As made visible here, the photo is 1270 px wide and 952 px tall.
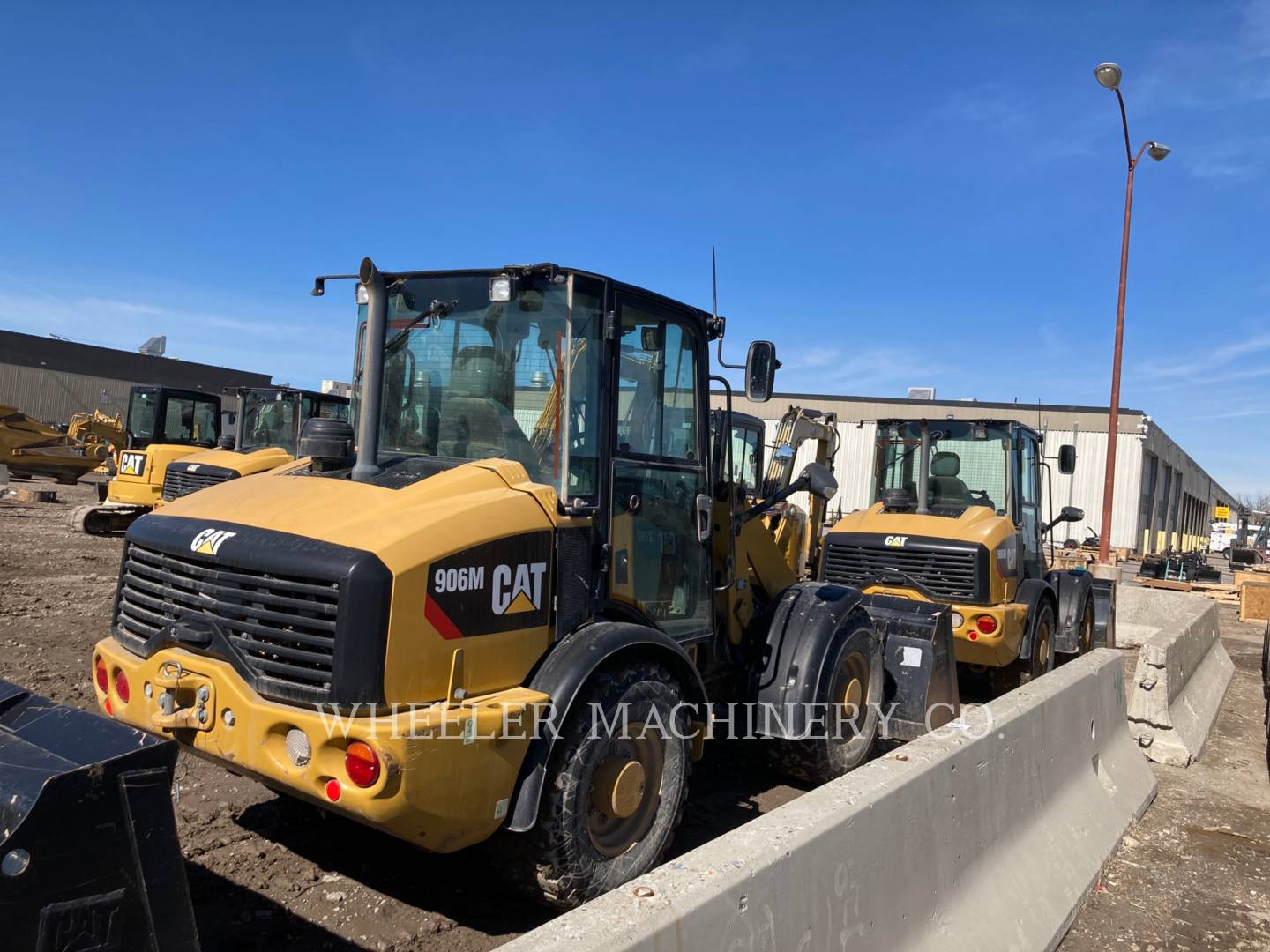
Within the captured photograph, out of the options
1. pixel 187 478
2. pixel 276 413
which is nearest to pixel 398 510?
pixel 187 478

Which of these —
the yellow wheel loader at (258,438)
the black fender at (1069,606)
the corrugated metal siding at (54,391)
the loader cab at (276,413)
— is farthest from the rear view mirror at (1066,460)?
the corrugated metal siding at (54,391)

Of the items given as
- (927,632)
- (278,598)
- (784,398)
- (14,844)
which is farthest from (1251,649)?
(784,398)

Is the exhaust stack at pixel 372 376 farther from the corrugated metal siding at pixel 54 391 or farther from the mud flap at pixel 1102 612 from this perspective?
the corrugated metal siding at pixel 54 391

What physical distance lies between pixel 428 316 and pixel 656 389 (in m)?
1.07

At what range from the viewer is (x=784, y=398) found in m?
33.4

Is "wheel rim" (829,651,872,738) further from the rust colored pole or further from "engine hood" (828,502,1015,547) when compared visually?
the rust colored pole

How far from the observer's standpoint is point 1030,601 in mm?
7773

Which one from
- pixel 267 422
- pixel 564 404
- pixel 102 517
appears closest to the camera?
pixel 564 404

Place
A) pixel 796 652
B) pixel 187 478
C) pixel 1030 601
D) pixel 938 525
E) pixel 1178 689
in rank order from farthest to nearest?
pixel 187 478 → pixel 1030 601 → pixel 938 525 → pixel 1178 689 → pixel 796 652

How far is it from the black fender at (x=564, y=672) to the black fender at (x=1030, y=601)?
16.7 ft

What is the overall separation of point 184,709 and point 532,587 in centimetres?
127

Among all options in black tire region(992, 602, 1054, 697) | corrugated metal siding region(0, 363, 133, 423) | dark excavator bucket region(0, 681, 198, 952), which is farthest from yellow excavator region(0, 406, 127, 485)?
dark excavator bucket region(0, 681, 198, 952)

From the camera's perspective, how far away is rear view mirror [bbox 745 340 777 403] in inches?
171

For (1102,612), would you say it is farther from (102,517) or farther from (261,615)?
(102,517)
